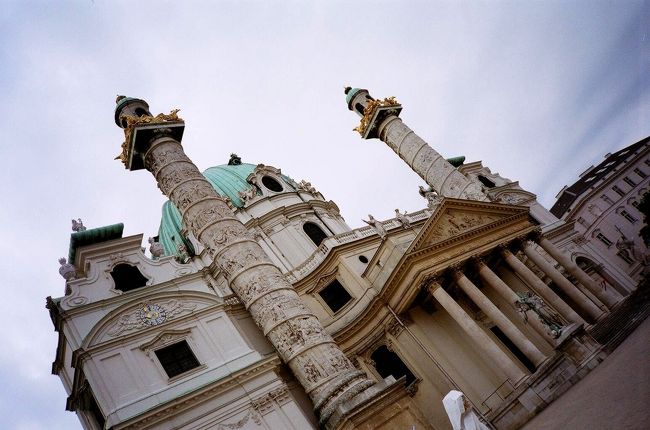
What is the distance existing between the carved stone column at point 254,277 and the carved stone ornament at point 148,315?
350cm

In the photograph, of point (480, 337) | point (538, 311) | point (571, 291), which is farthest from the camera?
point (571, 291)

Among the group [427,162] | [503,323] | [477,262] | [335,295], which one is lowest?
[503,323]

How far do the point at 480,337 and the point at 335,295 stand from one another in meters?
8.21

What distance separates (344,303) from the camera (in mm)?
23797

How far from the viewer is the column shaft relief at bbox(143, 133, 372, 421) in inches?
496

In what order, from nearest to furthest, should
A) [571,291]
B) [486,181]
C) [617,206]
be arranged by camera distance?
[571,291] → [486,181] → [617,206]

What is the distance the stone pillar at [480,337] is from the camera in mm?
17031

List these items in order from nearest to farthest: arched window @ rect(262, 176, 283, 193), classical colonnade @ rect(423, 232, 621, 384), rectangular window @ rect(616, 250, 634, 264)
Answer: classical colonnade @ rect(423, 232, 621, 384)
arched window @ rect(262, 176, 283, 193)
rectangular window @ rect(616, 250, 634, 264)

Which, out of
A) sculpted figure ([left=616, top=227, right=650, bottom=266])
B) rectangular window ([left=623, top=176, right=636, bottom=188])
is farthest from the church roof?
rectangular window ([left=623, top=176, right=636, bottom=188])

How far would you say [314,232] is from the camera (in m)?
29.1

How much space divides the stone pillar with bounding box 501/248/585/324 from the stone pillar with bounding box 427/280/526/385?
430cm

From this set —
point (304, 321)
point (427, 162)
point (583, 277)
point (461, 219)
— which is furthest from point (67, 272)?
point (583, 277)

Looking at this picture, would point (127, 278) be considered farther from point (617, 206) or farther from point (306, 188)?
point (617, 206)

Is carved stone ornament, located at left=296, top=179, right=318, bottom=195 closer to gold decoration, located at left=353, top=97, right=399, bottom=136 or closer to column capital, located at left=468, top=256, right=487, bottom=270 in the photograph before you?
gold decoration, located at left=353, top=97, right=399, bottom=136
